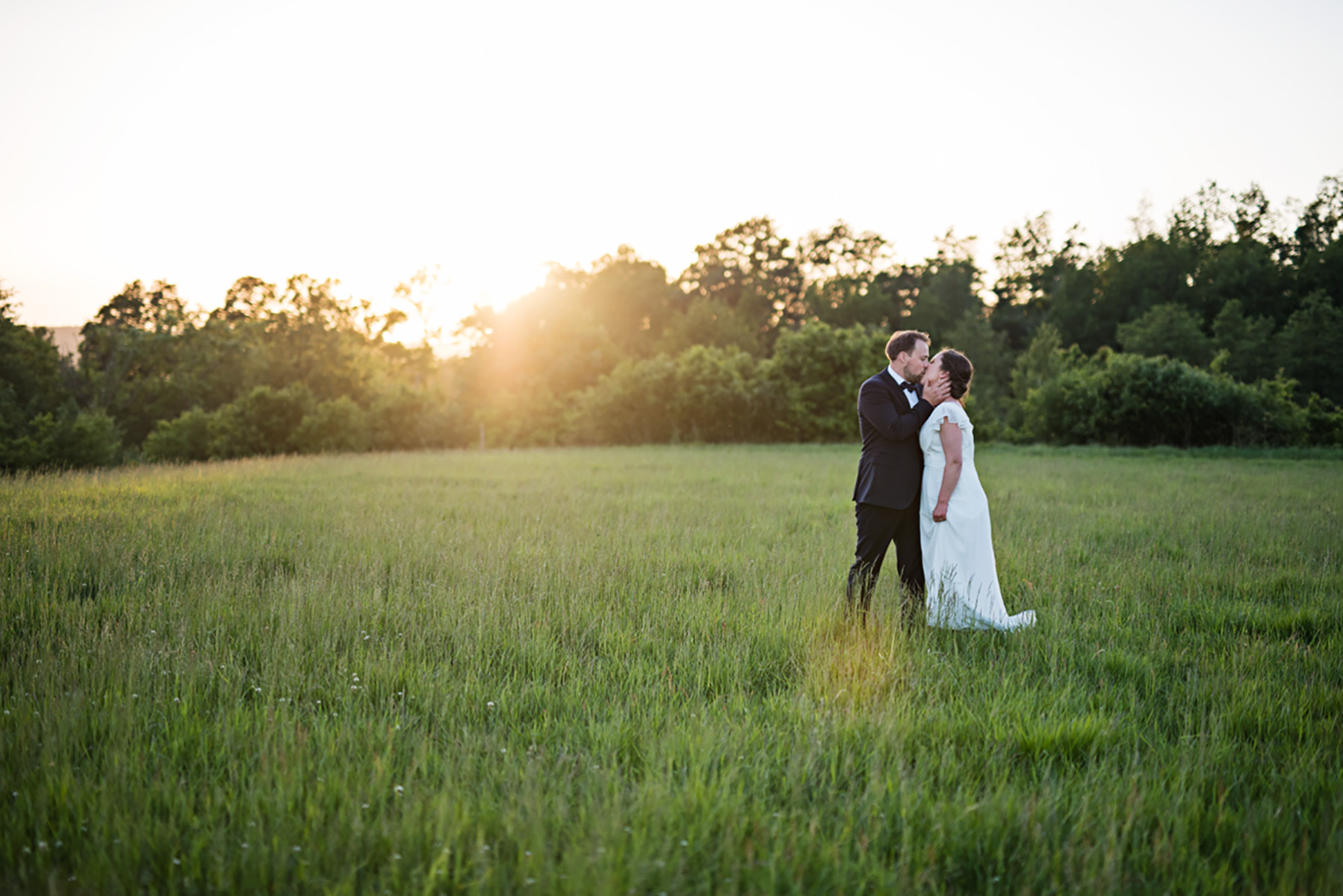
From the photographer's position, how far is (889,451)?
5422 millimetres

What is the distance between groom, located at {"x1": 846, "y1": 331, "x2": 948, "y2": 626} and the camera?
535 cm

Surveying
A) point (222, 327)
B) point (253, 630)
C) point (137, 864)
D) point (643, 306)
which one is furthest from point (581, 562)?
point (643, 306)

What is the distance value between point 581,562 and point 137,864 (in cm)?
491

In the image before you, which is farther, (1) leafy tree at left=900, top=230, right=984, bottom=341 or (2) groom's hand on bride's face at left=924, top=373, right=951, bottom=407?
(1) leafy tree at left=900, top=230, right=984, bottom=341

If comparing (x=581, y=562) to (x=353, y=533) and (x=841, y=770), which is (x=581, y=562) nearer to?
(x=353, y=533)

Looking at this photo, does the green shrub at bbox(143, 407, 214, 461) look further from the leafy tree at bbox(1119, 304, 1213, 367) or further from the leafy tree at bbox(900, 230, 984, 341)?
the leafy tree at bbox(1119, 304, 1213, 367)

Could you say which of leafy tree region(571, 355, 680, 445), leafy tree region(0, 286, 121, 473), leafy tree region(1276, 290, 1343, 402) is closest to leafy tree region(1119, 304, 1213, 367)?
leafy tree region(1276, 290, 1343, 402)

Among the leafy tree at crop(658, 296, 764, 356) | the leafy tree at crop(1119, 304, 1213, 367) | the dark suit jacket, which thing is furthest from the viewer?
the leafy tree at crop(658, 296, 764, 356)

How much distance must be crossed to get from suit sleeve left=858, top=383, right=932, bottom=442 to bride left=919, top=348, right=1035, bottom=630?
17cm

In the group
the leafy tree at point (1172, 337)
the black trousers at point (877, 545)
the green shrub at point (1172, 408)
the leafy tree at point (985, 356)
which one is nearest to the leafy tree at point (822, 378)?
the green shrub at point (1172, 408)

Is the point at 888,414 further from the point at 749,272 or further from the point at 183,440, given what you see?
the point at 749,272

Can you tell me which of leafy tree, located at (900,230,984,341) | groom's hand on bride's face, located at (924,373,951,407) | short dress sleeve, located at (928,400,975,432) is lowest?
short dress sleeve, located at (928,400,975,432)

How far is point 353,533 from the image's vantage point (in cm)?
880

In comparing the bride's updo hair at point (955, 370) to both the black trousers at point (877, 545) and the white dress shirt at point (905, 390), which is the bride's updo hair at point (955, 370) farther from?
the black trousers at point (877, 545)
